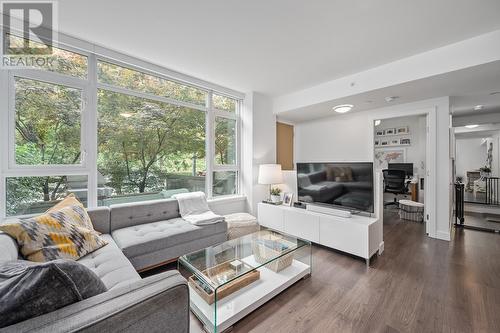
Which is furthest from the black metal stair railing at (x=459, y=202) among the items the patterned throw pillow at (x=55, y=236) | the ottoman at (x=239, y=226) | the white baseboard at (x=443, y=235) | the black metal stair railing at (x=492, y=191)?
the patterned throw pillow at (x=55, y=236)

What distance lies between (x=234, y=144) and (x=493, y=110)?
5480 millimetres

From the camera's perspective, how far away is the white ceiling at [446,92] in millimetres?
2359

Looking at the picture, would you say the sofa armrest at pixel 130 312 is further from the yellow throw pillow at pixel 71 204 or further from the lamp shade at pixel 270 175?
the lamp shade at pixel 270 175

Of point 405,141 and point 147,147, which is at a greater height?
point 405,141

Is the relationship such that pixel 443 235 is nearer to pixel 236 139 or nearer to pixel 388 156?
pixel 388 156

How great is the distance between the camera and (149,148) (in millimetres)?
2916

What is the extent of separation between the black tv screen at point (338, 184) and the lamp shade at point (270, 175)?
0.35 metres

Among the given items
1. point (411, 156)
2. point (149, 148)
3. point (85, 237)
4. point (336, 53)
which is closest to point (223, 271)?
point (85, 237)

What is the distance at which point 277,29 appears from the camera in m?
2.04

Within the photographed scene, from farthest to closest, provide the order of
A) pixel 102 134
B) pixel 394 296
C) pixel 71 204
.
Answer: pixel 102 134 → pixel 71 204 → pixel 394 296

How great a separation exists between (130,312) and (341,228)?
8.14ft

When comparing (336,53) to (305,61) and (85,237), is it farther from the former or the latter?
(85,237)

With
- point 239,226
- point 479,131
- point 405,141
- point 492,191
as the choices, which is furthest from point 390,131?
point 239,226

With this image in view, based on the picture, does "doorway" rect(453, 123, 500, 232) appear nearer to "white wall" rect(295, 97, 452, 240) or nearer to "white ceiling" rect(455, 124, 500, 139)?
"white ceiling" rect(455, 124, 500, 139)
